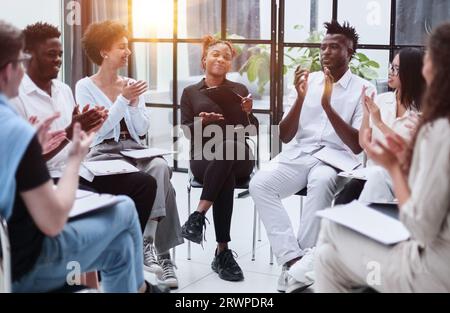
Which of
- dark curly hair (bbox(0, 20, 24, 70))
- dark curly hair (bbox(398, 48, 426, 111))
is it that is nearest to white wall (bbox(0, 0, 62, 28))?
dark curly hair (bbox(398, 48, 426, 111))

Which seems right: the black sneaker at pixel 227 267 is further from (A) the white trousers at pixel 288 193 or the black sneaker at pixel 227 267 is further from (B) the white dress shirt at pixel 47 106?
(B) the white dress shirt at pixel 47 106

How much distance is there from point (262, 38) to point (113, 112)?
227 centimetres

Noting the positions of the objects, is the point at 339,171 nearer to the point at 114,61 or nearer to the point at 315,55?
the point at 114,61

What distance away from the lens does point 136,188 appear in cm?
312

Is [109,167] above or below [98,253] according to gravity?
above

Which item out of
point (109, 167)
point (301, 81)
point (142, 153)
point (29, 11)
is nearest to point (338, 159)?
point (301, 81)

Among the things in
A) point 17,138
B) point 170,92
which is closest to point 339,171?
point 17,138

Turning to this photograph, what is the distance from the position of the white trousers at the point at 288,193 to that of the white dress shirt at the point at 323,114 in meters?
0.09

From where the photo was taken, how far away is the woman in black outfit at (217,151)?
131 inches

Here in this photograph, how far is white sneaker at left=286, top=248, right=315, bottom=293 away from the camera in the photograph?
9.56 ft

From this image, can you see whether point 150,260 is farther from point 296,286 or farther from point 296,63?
point 296,63

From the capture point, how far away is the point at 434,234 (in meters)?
1.70

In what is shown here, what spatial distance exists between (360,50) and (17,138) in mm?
3631

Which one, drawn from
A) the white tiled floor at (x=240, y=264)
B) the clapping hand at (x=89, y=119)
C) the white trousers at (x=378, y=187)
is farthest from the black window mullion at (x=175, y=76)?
the white trousers at (x=378, y=187)
